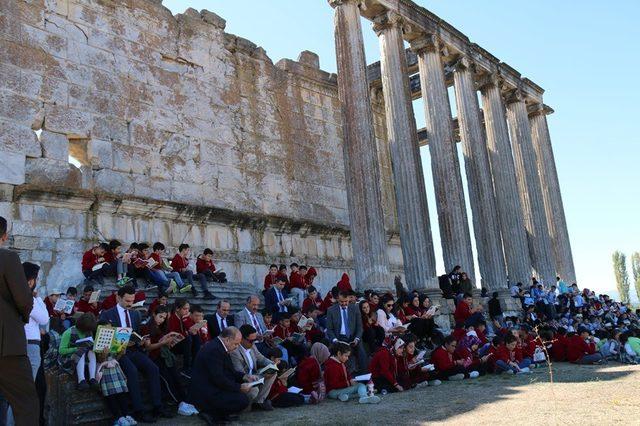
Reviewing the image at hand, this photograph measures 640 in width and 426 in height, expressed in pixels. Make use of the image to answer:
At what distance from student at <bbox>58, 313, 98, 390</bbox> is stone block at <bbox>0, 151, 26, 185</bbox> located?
6448 mm

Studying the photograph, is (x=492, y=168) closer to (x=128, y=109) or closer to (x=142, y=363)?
Answer: (x=128, y=109)

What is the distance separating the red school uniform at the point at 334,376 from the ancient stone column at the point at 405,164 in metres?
8.01

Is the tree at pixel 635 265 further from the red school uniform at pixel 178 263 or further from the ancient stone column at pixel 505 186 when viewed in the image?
the red school uniform at pixel 178 263

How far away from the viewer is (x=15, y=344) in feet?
17.5

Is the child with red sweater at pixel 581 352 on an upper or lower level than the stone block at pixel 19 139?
lower

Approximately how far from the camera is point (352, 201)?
16.8 metres

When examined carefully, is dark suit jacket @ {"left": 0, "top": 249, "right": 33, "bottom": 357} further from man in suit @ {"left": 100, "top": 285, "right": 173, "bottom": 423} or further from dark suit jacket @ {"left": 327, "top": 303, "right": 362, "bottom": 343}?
dark suit jacket @ {"left": 327, "top": 303, "right": 362, "bottom": 343}

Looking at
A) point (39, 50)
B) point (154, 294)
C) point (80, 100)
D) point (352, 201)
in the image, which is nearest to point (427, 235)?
point (352, 201)

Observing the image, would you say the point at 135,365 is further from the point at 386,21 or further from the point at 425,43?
the point at 425,43

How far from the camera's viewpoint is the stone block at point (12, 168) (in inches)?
521

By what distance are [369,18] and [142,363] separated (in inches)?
566

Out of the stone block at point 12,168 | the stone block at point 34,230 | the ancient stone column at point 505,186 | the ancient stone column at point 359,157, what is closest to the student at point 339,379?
the ancient stone column at point 359,157

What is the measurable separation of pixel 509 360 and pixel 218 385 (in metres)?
6.86

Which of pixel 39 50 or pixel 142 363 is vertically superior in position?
pixel 39 50
